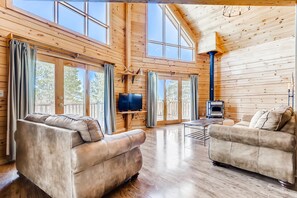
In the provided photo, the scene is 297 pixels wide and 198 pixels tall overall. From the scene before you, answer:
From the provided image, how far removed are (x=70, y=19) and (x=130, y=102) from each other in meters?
2.78

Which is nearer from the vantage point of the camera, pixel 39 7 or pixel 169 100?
pixel 39 7

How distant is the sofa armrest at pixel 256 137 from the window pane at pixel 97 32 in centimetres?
396

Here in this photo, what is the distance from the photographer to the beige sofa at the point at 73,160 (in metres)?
1.59

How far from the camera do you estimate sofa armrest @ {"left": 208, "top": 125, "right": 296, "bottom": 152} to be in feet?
6.76

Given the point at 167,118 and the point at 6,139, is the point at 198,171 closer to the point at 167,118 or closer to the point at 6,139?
the point at 6,139

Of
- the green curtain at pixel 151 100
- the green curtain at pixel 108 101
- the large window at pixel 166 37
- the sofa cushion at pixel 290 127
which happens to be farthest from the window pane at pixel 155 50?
the sofa cushion at pixel 290 127

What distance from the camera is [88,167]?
64.6 inches

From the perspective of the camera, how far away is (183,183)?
2195 mm

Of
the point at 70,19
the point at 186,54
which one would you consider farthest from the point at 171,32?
the point at 70,19

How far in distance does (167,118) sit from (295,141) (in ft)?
16.3

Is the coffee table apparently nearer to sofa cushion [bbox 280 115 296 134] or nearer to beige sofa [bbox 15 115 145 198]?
sofa cushion [bbox 280 115 296 134]

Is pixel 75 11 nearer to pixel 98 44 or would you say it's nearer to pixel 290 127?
pixel 98 44

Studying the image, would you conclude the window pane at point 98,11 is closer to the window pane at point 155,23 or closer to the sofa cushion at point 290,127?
the window pane at point 155,23

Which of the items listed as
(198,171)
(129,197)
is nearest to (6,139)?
(129,197)
